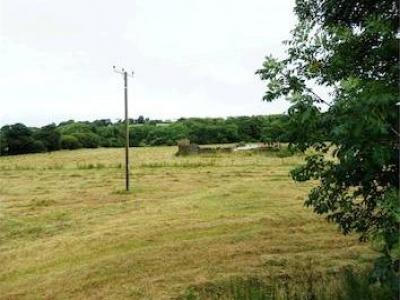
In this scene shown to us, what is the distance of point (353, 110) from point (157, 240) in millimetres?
8676

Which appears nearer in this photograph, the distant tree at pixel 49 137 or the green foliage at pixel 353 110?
the green foliage at pixel 353 110

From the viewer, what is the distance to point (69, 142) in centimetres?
6316

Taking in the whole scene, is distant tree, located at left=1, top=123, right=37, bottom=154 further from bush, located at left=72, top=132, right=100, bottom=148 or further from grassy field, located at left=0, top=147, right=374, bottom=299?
grassy field, located at left=0, top=147, right=374, bottom=299

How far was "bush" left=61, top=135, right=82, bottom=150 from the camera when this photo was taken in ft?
206

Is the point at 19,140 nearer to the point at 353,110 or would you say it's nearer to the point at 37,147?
the point at 37,147

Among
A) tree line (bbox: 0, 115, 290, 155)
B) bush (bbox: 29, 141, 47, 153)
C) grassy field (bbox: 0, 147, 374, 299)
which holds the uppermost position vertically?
tree line (bbox: 0, 115, 290, 155)

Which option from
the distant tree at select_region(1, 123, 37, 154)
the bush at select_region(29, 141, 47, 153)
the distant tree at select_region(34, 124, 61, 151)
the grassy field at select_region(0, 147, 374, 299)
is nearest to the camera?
the grassy field at select_region(0, 147, 374, 299)

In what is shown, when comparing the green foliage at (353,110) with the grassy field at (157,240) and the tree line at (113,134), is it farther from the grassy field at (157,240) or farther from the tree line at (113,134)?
the tree line at (113,134)

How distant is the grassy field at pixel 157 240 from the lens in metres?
9.61

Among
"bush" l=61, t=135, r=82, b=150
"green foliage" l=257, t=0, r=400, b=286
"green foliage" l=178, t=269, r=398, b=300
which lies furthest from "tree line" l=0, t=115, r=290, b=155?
"green foliage" l=257, t=0, r=400, b=286

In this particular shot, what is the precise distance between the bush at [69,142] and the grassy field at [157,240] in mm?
39203

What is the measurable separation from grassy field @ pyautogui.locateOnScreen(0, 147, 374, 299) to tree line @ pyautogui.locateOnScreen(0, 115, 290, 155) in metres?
33.1

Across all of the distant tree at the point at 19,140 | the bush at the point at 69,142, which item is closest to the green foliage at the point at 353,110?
the distant tree at the point at 19,140

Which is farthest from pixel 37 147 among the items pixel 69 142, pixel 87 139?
pixel 87 139
